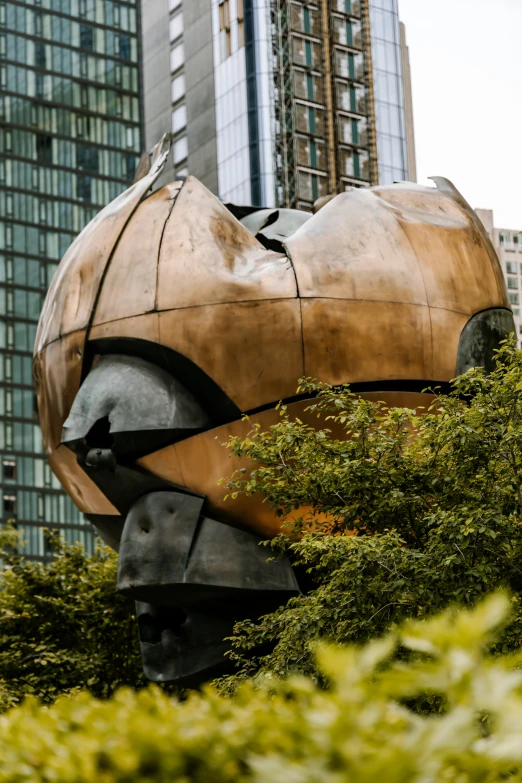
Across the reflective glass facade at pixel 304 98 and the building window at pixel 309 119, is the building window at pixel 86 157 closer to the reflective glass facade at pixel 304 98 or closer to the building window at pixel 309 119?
the reflective glass facade at pixel 304 98

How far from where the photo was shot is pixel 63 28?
84.6m

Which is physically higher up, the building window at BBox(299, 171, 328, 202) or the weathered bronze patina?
the building window at BBox(299, 171, 328, 202)

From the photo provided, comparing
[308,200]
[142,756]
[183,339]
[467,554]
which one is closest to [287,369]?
[183,339]

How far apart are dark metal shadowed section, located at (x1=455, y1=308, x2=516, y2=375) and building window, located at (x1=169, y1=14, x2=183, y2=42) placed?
5749cm

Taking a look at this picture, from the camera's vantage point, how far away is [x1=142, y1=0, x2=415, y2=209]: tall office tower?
6284cm

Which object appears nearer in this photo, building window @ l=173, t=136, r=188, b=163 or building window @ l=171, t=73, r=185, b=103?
building window @ l=173, t=136, r=188, b=163

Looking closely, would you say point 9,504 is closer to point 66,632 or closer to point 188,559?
point 66,632

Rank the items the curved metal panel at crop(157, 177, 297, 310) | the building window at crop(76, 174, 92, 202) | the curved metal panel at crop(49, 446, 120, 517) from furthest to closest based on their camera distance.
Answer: the building window at crop(76, 174, 92, 202) → the curved metal panel at crop(49, 446, 120, 517) → the curved metal panel at crop(157, 177, 297, 310)

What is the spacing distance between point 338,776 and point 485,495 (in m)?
9.19

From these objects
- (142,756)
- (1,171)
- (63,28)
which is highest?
(63,28)

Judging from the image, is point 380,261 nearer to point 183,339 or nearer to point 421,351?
point 421,351

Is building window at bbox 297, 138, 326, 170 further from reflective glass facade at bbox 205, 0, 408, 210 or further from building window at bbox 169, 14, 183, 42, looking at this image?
building window at bbox 169, 14, 183, 42

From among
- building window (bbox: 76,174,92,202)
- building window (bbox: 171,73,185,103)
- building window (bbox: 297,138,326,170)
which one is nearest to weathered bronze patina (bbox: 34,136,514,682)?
building window (bbox: 297,138,326,170)

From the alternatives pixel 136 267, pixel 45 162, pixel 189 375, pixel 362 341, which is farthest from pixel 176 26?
pixel 362 341
